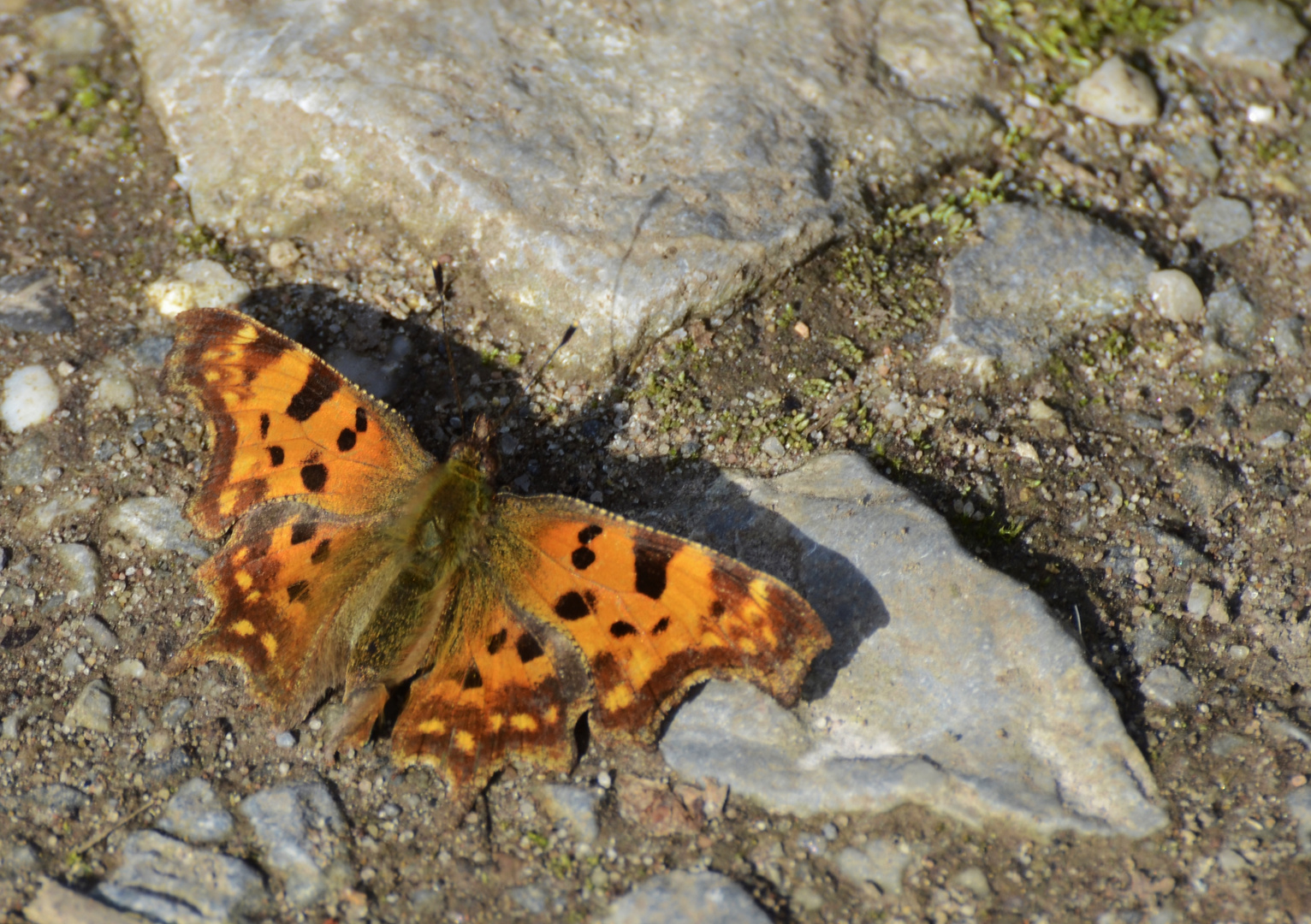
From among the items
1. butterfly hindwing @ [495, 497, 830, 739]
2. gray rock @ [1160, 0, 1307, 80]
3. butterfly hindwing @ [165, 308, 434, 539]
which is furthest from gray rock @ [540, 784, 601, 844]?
gray rock @ [1160, 0, 1307, 80]

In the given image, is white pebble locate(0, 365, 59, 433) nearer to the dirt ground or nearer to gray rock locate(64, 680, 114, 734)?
the dirt ground

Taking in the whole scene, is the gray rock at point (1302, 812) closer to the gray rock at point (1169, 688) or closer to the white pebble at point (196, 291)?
the gray rock at point (1169, 688)

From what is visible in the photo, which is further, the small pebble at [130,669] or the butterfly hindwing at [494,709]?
the small pebble at [130,669]

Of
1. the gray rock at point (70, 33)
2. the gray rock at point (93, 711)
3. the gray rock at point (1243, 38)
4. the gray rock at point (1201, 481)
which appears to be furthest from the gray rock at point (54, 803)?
the gray rock at point (1243, 38)

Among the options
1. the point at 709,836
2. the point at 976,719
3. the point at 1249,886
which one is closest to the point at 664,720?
the point at 709,836

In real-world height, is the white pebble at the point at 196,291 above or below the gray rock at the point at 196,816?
above

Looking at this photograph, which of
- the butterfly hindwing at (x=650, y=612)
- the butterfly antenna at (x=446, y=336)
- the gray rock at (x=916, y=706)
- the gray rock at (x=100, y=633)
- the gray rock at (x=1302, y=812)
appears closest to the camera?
the butterfly hindwing at (x=650, y=612)

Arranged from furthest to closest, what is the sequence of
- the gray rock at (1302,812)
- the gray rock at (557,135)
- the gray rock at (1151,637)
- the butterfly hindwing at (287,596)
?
the gray rock at (557,135) → the gray rock at (1151,637) → the butterfly hindwing at (287,596) → the gray rock at (1302,812)
